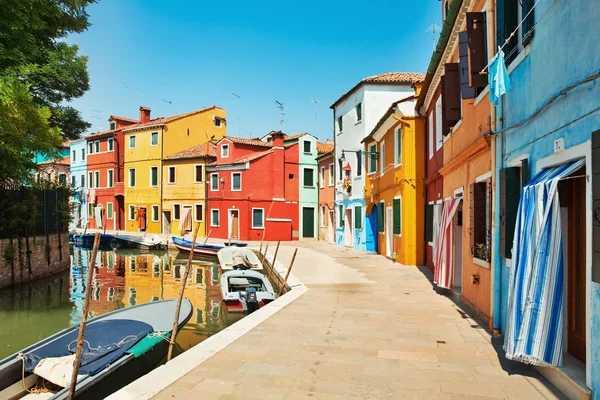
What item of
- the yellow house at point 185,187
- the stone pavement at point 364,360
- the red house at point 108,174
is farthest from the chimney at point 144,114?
the stone pavement at point 364,360

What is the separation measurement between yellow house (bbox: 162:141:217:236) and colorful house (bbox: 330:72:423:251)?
10729mm

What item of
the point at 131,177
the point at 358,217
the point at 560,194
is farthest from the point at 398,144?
the point at 131,177

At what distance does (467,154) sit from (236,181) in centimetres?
2393

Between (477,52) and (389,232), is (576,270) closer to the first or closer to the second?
(477,52)

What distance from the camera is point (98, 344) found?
6820 mm

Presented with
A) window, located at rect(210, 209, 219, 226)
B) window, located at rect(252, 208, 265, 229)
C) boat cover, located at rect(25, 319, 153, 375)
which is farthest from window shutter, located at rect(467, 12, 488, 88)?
window, located at rect(210, 209, 219, 226)

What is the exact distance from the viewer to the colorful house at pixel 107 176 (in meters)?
38.9

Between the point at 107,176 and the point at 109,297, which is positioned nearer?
the point at 109,297

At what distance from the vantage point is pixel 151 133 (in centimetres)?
3578

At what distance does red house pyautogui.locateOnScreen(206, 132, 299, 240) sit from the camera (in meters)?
30.7

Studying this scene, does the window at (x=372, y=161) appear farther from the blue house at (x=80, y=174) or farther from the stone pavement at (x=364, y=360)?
the blue house at (x=80, y=174)

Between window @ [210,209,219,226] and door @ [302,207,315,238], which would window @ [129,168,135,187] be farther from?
door @ [302,207,315,238]

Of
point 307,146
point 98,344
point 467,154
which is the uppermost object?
point 307,146

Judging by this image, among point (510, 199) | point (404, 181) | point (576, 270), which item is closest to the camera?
point (576, 270)
